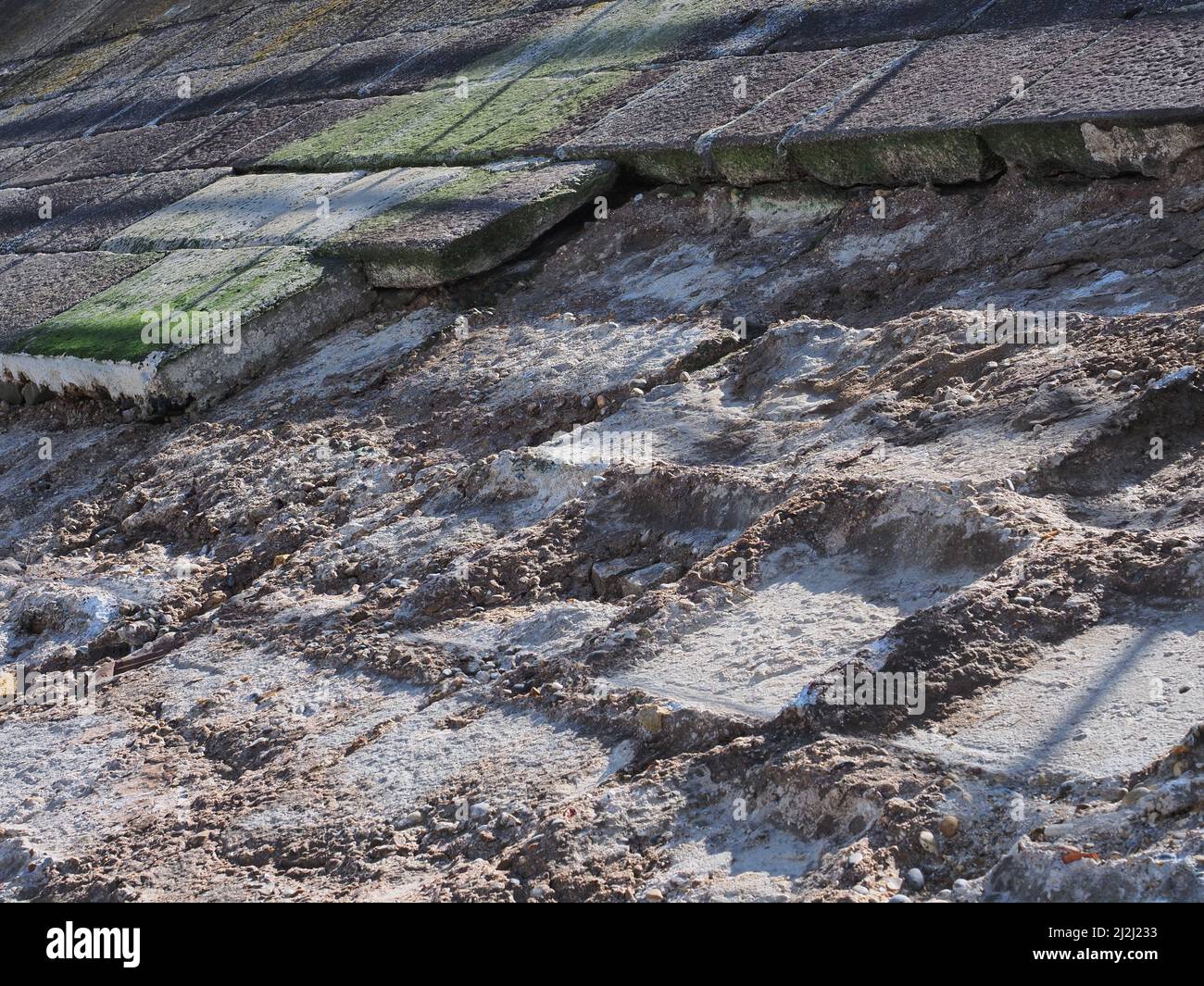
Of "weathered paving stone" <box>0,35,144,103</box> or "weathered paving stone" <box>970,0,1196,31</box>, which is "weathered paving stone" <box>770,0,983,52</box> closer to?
"weathered paving stone" <box>970,0,1196,31</box>

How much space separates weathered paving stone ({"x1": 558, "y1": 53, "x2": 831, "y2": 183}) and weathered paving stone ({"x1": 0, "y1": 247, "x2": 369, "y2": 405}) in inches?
38.9

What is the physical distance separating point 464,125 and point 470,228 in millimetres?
1191

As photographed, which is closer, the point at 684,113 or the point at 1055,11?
the point at 1055,11

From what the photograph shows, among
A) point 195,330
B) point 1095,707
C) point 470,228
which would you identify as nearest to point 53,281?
point 195,330

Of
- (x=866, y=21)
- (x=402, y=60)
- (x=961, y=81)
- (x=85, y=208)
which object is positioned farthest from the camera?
(x=402, y=60)

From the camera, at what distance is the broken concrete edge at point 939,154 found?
3514 millimetres

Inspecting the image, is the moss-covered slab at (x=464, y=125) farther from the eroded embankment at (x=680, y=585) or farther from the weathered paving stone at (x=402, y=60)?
the eroded embankment at (x=680, y=585)

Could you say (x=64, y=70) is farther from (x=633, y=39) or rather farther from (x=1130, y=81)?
(x=1130, y=81)

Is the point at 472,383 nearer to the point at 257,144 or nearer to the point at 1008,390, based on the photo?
the point at 1008,390

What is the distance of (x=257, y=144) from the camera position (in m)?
6.25

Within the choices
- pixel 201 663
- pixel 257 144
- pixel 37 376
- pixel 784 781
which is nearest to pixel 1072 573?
pixel 784 781

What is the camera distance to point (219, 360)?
177 inches

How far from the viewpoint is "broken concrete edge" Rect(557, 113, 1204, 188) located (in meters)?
3.51

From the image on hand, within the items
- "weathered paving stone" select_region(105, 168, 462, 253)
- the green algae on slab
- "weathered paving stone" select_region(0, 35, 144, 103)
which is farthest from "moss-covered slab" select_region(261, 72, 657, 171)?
"weathered paving stone" select_region(0, 35, 144, 103)
